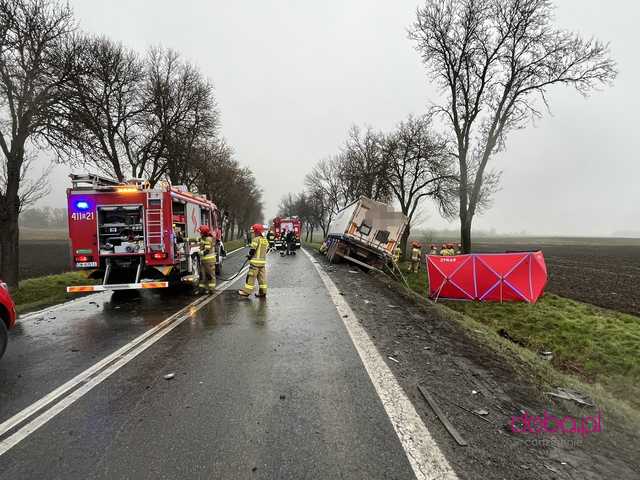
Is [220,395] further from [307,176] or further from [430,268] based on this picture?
[307,176]

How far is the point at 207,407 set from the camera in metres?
3.23

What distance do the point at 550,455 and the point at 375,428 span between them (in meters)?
1.25

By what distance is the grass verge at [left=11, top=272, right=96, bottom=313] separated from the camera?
8159 mm

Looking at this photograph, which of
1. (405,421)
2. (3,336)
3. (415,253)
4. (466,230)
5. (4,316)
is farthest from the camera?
(415,253)

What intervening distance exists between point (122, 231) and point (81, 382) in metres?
5.32

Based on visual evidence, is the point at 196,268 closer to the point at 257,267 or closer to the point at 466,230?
the point at 257,267

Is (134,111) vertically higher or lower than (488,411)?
higher

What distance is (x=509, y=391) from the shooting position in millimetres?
3678

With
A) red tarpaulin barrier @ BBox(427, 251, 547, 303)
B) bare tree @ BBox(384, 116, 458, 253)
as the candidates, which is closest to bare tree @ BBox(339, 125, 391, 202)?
bare tree @ BBox(384, 116, 458, 253)

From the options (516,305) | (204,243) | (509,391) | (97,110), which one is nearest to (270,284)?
(204,243)

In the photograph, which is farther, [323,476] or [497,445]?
[497,445]

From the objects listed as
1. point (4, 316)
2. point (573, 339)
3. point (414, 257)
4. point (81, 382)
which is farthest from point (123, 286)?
point (414, 257)

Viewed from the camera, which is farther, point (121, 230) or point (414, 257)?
point (414, 257)

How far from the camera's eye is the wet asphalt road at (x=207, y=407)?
244 cm
